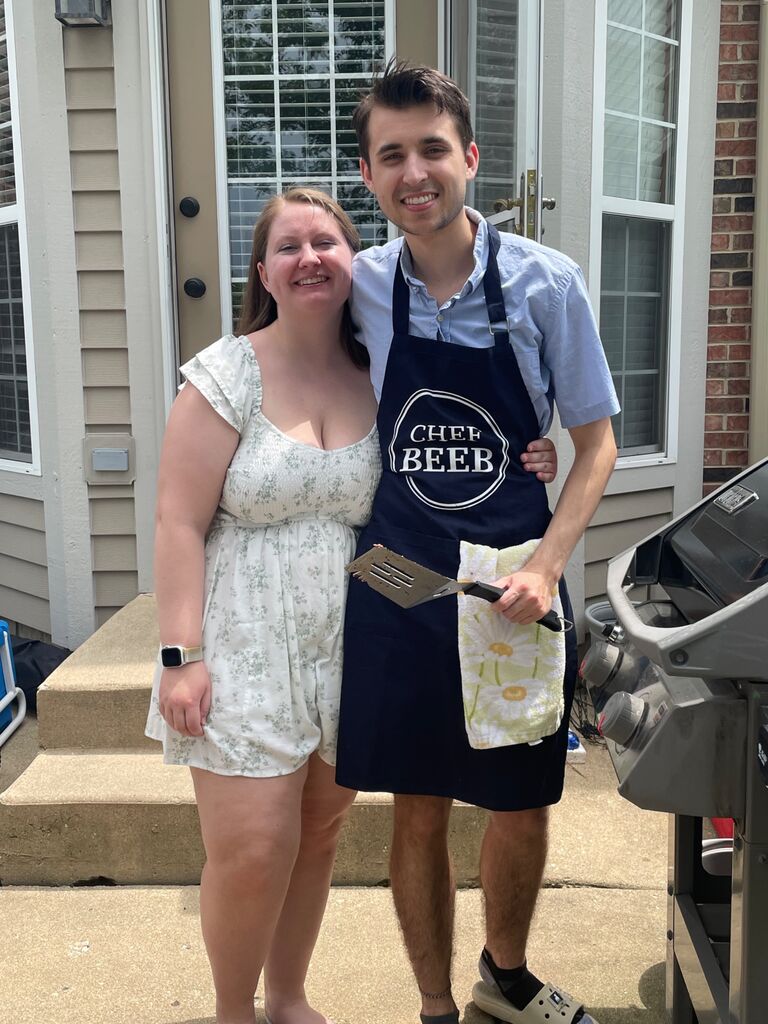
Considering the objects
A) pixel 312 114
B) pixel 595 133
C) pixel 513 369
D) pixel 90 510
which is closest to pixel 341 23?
pixel 312 114

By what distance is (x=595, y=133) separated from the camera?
12.2 ft

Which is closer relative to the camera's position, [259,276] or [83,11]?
[259,276]

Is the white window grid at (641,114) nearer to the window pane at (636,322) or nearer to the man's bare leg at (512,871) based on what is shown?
the window pane at (636,322)

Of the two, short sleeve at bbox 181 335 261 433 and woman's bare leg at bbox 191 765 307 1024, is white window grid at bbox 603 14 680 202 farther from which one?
woman's bare leg at bbox 191 765 307 1024

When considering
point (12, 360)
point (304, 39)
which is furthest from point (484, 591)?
point (12, 360)

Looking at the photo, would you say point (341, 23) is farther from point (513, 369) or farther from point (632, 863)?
point (632, 863)

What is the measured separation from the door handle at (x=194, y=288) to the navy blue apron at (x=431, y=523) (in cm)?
233

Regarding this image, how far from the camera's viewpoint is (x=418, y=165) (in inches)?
72.2

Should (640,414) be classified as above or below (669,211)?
below

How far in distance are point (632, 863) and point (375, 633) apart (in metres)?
1.52

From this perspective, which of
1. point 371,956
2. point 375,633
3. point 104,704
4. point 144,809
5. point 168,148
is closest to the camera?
point 375,633

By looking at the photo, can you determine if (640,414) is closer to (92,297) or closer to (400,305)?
(92,297)

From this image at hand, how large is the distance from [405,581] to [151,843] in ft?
5.32

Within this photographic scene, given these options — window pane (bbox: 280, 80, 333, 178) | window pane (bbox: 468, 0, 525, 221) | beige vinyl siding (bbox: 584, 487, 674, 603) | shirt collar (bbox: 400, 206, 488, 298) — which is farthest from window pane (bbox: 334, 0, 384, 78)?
shirt collar (bbox: 400, 206, 488, 298)
